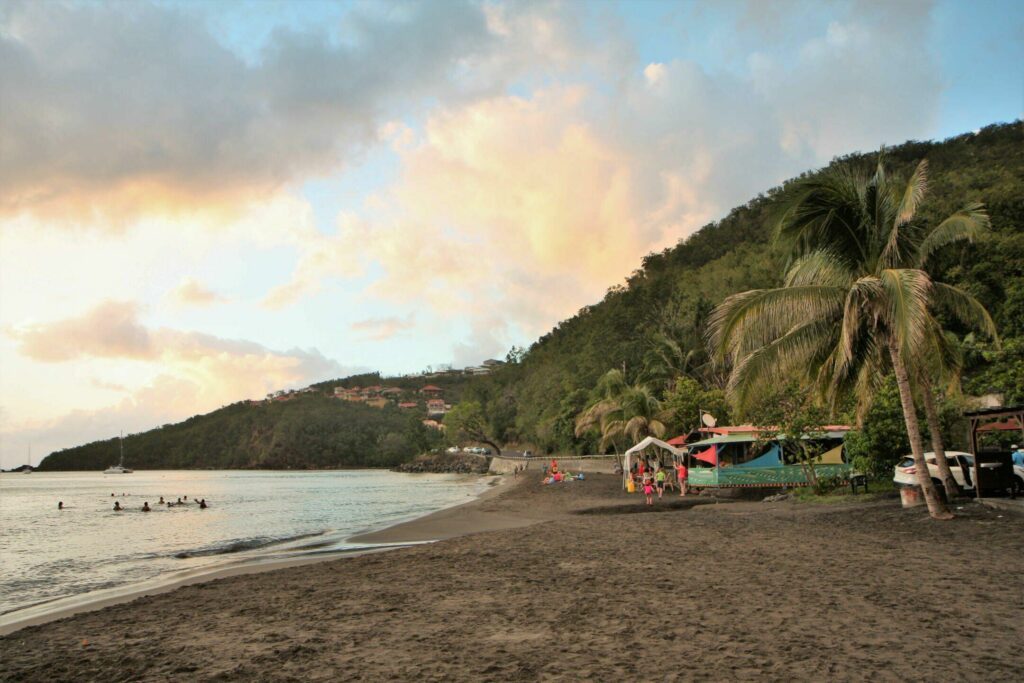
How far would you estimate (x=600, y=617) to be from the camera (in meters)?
6.72

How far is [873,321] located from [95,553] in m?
19.6

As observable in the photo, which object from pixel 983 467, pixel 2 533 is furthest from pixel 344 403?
pixel 983 467

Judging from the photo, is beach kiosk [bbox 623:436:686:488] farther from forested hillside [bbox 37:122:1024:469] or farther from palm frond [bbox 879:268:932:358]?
palm frond [bbox 879:268:932:358]

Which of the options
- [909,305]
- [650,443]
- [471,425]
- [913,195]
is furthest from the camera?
[471,425]

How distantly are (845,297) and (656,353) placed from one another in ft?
111

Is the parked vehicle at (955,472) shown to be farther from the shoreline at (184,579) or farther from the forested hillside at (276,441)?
the forested hillside at (276,441)

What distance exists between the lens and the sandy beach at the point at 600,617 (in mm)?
5219

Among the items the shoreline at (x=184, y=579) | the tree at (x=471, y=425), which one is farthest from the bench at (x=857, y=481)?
the tree at (x=471, y=425)

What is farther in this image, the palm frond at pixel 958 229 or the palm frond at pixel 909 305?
the palm frond at pixel 958 229

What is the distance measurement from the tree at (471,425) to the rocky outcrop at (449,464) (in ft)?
11.0

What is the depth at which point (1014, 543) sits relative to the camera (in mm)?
9898

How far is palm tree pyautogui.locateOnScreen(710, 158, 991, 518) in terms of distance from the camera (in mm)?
12617

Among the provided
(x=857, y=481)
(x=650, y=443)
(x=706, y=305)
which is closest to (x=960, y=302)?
(x=857, y=481)

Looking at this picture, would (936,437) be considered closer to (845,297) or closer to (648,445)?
(845,297)
